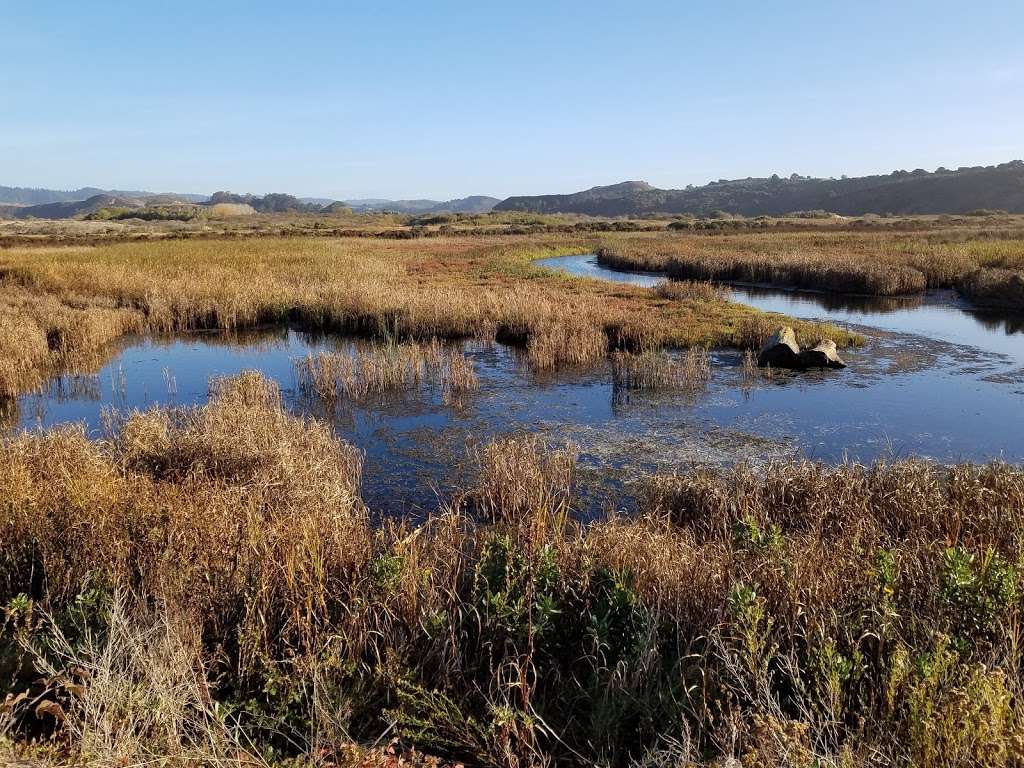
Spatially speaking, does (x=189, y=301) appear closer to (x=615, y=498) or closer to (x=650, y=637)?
(x=615, y=498)

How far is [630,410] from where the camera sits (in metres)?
13.5

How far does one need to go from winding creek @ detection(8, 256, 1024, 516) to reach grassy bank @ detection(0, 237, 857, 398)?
103 cm

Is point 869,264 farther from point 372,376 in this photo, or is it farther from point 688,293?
point 372,376

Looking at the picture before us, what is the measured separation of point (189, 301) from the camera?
23.6 metres

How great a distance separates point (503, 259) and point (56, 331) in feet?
83.4

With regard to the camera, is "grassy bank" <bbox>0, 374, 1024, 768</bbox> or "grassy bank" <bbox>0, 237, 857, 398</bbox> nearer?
"grassy bank" <bbox>0, 374, 1024, 768</bbox>

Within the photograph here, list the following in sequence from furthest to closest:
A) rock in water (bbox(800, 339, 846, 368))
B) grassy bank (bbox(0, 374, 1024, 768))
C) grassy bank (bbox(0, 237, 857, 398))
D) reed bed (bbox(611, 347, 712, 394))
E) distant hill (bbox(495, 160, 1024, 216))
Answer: distant hill (bbox(495, 160, 1024, 216)) < grassy bank (bbox(0, 237, 857, 398)) < rock in water (bbox(800, 339, 846, 368)) < reed bed (bbox(611, 347, 712, 394)) < grassy bank (bbox(0, 374, 1024, 768))

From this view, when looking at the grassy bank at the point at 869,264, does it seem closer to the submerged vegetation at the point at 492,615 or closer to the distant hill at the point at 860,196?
the submerged vegetation at the point at 492,615

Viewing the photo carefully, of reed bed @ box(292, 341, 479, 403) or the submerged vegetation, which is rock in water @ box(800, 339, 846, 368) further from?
the submerged vegetation

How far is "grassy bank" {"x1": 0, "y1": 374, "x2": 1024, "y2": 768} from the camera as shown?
3.63 metres

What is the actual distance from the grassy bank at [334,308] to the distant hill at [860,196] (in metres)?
107

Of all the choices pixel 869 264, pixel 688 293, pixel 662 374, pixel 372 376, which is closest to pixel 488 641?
pixel 372 376

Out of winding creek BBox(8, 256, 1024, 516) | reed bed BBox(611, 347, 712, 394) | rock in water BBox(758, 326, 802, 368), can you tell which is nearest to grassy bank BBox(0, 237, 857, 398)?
winding creek BBox(8, 256, 1024, 516)

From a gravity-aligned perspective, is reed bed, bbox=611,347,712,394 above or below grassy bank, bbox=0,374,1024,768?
below
